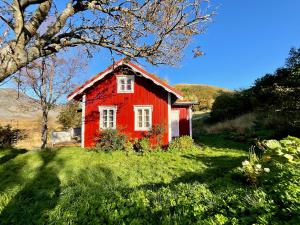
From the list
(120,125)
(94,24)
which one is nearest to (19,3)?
(94,24)

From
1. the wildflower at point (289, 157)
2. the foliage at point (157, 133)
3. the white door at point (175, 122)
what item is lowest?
the wildflower at point (289, 157)

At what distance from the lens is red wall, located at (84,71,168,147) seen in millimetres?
21094

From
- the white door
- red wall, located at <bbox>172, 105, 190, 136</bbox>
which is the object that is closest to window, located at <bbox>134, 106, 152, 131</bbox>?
the white door

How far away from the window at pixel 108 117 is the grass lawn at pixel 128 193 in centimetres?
462

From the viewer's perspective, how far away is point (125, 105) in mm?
21266

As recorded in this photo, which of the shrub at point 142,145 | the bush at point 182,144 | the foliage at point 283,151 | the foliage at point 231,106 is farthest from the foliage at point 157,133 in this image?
the foliage at point 231,106

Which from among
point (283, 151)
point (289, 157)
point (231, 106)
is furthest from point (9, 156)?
point (231, 106)

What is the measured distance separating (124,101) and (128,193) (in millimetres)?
15489

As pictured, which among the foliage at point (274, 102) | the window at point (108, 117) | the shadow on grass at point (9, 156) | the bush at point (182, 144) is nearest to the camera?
the shadow on grass at point (9, 156)

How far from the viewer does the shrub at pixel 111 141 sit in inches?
750

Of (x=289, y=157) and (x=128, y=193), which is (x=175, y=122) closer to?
(x=289, y=157)

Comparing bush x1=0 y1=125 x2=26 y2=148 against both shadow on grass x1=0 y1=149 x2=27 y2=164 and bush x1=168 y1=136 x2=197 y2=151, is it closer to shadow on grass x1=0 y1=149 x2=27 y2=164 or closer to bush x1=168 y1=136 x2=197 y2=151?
Answer: shadow on grass x1=0 y1=149 x2=27 y2=164

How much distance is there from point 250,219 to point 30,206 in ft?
16.1

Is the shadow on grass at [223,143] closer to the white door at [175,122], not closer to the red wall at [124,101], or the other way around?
the white door at [175,122]
